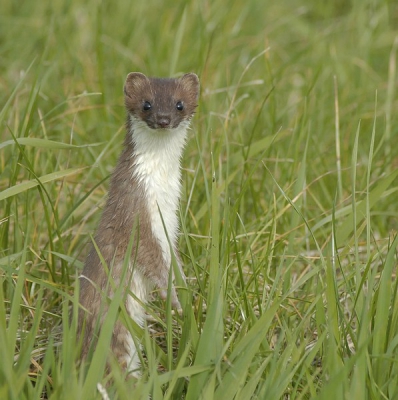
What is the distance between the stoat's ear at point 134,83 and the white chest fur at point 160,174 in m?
0.19

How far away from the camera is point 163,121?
15.7 feet

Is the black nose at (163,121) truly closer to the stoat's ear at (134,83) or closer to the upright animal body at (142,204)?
the upright animal body at (142,204)

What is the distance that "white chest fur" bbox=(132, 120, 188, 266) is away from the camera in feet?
15.6

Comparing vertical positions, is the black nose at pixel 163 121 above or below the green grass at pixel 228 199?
above

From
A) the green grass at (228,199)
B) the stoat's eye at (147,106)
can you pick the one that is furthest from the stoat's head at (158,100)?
the green grass at (228,199)

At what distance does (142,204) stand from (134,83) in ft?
2.39

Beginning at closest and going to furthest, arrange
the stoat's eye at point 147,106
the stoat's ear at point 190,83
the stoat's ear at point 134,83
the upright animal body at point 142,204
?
the upright animal body at point 142,204, the stoat's eye at point 147,106, the stoat's ear at point 134,83, the stoat's ear at point 190,83

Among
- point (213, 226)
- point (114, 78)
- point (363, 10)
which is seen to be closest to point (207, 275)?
point (213, 226)

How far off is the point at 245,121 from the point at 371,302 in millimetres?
3263

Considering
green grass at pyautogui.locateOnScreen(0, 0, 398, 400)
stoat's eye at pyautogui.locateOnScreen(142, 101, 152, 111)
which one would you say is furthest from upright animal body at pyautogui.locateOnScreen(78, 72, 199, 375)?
green grass at pyautogui.locateOnScreen(0, 0, 398, 400)

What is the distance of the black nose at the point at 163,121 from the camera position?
4793mm

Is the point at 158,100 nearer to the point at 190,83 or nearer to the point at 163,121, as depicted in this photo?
the point at 163,121

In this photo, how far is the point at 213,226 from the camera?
4.19 meters

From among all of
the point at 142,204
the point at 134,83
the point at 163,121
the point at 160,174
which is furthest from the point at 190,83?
the point at 142,204
